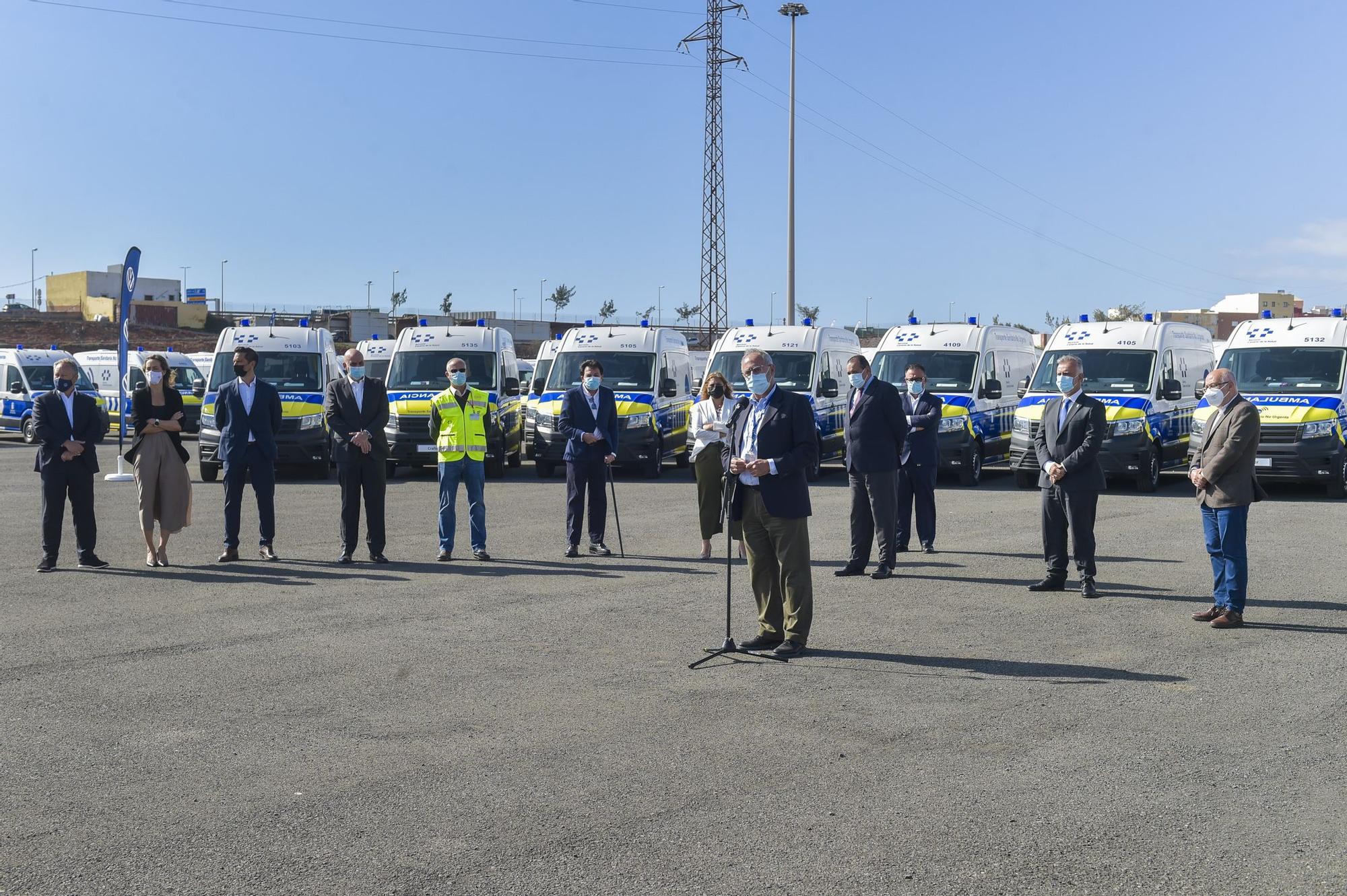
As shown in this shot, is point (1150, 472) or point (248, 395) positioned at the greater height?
point (248, 395)

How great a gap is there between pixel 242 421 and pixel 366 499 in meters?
1.36

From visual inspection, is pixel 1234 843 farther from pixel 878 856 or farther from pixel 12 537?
pixel 12 537

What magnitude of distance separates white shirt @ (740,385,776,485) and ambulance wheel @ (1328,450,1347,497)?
13.6 m

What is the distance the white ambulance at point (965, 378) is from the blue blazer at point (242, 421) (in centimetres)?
1206

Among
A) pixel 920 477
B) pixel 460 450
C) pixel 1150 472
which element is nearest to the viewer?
pixel 460 450

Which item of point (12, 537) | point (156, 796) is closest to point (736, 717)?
point (156, 796)

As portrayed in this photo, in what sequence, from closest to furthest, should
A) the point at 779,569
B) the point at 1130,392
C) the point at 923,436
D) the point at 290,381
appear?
the point at 779,569 → the point at 923,436 → the point at 1130,392 → the point at 290,381

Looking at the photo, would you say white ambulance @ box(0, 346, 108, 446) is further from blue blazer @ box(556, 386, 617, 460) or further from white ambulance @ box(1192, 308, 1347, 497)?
white ambulance @ box(1192, 308, 1347, 497)

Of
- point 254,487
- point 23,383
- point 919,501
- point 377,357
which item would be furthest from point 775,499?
point 23,383

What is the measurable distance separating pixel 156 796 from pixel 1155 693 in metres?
5.13

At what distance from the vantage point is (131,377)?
37.5 meters

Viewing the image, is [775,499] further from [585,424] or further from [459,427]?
[459,427]

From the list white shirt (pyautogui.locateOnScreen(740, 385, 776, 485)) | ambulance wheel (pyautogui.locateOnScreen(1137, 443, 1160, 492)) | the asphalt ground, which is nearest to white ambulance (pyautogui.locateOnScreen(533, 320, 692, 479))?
ambulance wheel (pyautogui.locateOnScreen(1137, 443, 1160, 492))

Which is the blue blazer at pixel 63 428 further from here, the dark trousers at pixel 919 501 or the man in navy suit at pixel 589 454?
the dark trousers at pixel 919 501
